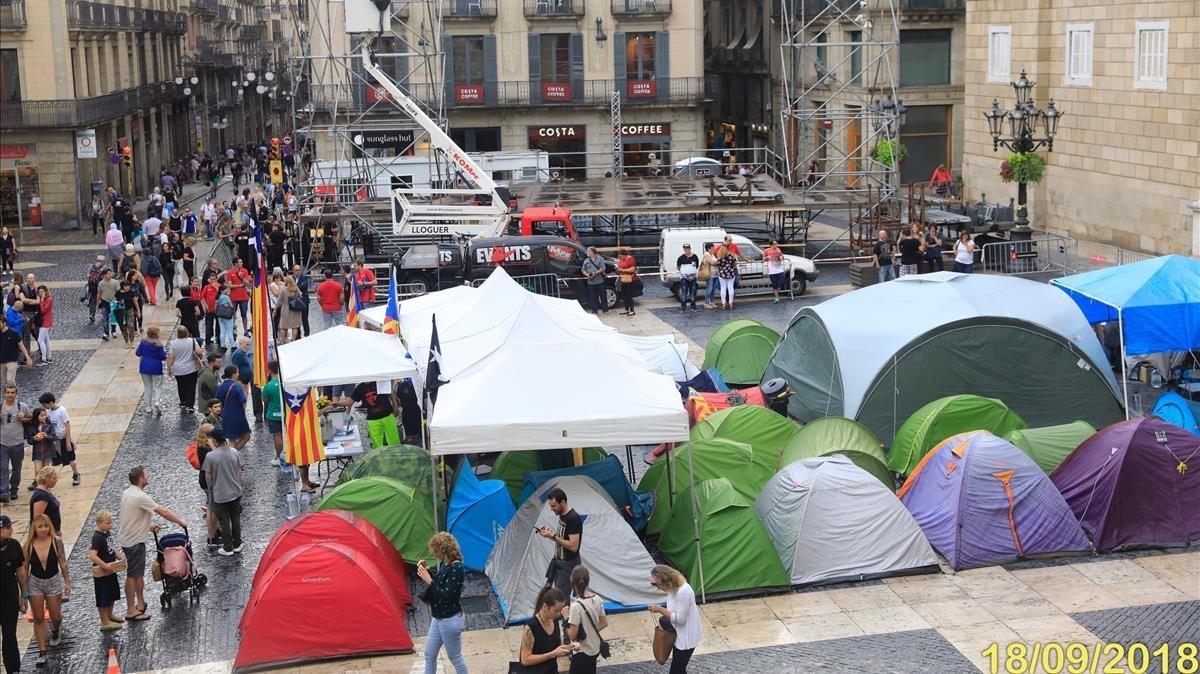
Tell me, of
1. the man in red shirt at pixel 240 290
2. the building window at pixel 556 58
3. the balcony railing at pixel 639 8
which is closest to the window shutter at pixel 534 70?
the building window at pixel 556 58

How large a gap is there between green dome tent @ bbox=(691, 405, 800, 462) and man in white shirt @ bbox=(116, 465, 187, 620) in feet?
20.0

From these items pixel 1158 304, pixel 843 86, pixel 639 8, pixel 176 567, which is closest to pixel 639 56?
pixel 639 8

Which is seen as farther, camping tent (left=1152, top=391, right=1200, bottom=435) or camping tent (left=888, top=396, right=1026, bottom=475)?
camping tent (left=1152, top=391, right=1200, bottom=435)

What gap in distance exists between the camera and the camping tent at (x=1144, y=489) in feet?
48.6

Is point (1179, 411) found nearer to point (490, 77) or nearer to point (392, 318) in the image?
point (392, 318)

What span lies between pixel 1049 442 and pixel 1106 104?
19.6m

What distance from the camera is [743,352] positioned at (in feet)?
71.1

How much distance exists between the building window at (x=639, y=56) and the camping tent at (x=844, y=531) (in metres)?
38.7

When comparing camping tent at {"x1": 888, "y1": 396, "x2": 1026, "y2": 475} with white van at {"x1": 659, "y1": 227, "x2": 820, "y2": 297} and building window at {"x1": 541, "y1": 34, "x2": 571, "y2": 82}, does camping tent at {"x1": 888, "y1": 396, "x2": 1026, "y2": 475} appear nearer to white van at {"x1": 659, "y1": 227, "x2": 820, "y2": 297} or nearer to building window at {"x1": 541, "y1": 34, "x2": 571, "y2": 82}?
white van at {"x1": 659, "y1": 227, "x2": 820, "y2": 297}

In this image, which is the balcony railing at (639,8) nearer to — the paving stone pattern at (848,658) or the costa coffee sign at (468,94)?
the costa coffee sign at (468,94)

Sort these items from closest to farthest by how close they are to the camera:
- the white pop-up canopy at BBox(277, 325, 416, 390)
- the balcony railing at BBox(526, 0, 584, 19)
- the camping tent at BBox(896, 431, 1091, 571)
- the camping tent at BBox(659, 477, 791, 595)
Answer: the camping tent at BBox(659, 477, 791, 595), the camping tent at BBox(896, 431, 1091, 571), the white pop-up canopy at BBox(277, 325, 416, 390), the balcony railing at BBox(526, 0, 584, 19)

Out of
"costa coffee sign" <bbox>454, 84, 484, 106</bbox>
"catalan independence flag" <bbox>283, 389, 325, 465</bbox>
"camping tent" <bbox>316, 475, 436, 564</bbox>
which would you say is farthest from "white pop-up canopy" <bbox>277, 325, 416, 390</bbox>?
"costa coffee sign" <bbox>454, 84, 484, 106</bbox>

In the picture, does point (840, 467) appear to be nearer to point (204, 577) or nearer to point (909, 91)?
point (204, 577)

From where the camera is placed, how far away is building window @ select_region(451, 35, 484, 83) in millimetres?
51125
